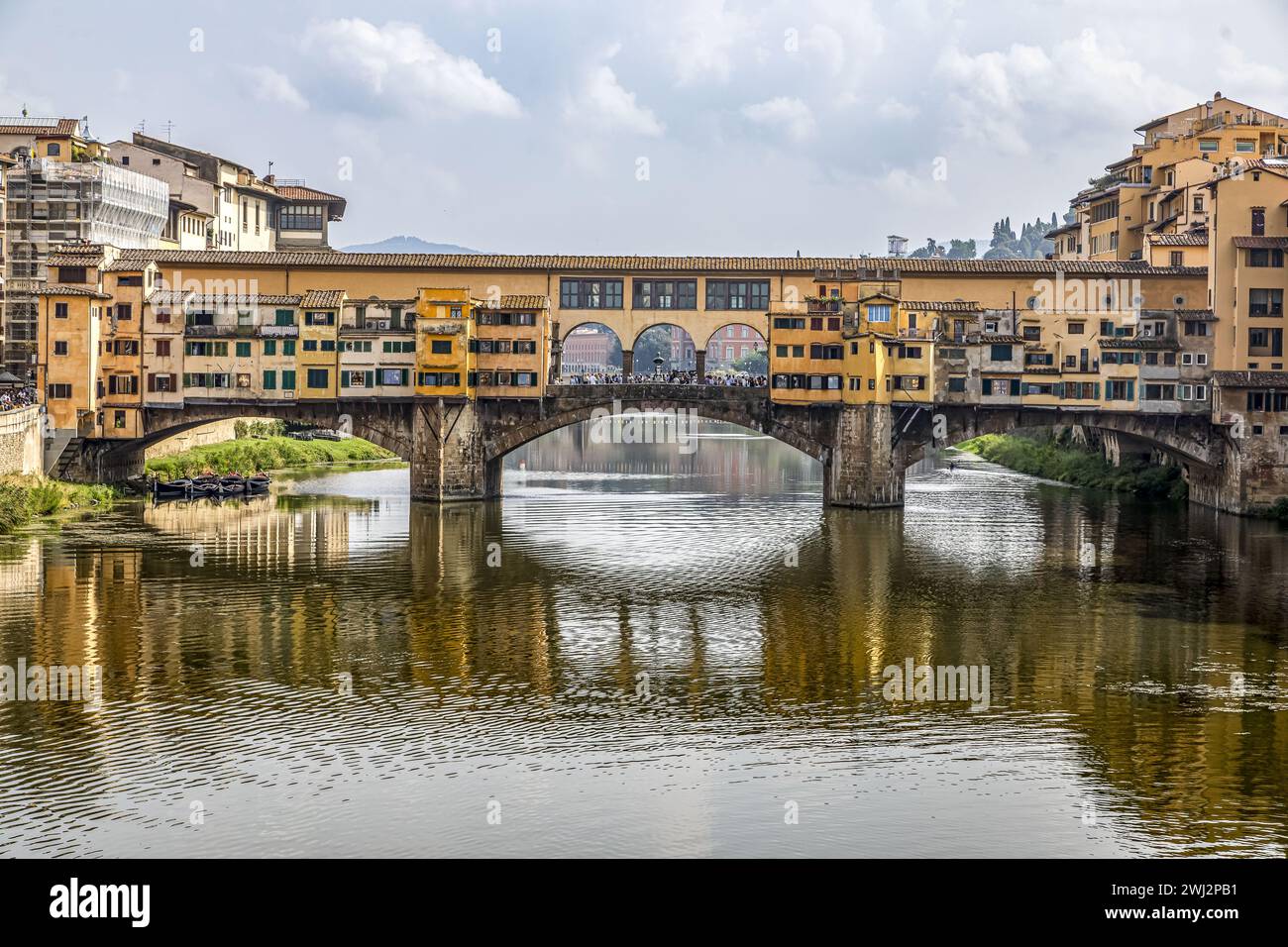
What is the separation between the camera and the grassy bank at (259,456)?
259ft

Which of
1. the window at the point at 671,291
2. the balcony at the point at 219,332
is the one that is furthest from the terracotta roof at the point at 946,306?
the balcony at the point at 219,332

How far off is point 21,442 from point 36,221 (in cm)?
2268

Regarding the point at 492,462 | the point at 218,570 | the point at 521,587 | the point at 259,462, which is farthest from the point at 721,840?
the point at 259,462

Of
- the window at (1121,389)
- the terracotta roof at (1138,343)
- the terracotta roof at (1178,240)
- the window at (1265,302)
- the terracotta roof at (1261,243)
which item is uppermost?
the terracotta roof at (1178,240)

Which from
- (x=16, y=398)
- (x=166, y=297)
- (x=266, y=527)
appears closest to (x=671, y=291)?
(x=166, y=297)

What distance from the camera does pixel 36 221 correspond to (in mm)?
84312

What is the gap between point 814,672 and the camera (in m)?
39.1

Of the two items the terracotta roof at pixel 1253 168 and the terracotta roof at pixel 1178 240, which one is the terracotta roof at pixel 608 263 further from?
the terracotta roof at pixel 1253 168

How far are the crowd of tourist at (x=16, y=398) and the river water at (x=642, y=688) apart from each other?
23.1ft

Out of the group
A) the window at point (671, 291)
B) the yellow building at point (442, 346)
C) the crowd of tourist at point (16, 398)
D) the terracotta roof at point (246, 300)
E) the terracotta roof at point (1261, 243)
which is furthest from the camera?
the window at point (671, 291)

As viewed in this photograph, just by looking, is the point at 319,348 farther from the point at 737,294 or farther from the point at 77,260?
the point at 737,294

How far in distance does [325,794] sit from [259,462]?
199 feet

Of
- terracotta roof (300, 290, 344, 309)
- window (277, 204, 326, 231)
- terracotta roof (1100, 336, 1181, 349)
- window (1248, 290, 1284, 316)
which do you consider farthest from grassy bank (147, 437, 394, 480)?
window (1248, 290, 1284, 316)
